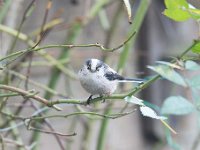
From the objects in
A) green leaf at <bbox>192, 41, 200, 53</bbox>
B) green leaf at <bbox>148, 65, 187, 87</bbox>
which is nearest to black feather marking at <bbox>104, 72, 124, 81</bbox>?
green leaf at <bbox>148, 65, 187, 87</bbox>

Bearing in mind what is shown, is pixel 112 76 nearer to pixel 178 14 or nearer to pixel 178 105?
pixel 178 105

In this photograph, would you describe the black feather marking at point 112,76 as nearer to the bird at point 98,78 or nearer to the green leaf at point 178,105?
the bird at point 98,78

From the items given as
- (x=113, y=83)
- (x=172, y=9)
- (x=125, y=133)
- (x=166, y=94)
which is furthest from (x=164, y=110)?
(x=166, y=94)

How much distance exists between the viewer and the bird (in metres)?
1.20

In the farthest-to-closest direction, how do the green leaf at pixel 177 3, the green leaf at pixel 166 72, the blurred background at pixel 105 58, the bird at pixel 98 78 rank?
the blurred background at pixel 105 58 < the bird at pixel 98 78 < the green leaf at pixel 166 72 < the green leaf at pixel 177 3

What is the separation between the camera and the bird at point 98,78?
1195mm

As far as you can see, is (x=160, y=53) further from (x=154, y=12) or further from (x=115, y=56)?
(x=115, y=56)

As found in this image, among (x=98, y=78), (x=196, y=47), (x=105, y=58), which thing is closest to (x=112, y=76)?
(x=98, y=78)

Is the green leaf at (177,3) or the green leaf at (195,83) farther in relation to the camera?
the green leaf at (195,83)

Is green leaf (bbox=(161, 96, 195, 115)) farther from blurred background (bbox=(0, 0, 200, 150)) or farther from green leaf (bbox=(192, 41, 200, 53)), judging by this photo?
blurred background (bbox=(0, 0, 200, 150))

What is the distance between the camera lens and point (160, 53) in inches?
106

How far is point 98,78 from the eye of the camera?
4.02 ft

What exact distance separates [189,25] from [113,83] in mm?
1678

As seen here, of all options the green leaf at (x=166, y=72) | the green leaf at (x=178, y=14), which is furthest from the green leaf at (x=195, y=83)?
the green leaf at (x=178, y=14)
